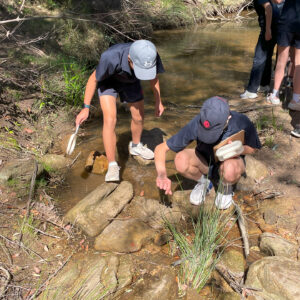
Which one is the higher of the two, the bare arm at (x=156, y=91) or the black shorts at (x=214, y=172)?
the bare arm at (x=156, y=91)

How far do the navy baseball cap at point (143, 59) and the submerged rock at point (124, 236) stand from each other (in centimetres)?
136

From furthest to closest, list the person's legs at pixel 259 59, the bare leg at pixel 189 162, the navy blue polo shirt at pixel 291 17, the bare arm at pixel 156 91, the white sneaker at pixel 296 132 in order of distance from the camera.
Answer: the person's legs at pixel 259 59 < the navy blue polo shirt at pixel 291 17 < the white sneaker at pixel 296 132 < the bare arm at pixel 156 91 < the bare leg at pixel 189 162

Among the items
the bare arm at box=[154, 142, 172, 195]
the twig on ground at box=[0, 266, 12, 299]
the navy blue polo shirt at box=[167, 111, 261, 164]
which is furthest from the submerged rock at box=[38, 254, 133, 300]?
the navy blue polo shirt at box=[167, 111, 261, 164]

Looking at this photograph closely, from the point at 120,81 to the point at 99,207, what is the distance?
1328mm

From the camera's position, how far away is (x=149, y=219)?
2.87 meters

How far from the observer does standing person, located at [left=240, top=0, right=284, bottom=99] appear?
432cm

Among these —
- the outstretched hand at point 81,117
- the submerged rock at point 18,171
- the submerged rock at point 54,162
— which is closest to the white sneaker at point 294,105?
the outstretched hand at point 81,117

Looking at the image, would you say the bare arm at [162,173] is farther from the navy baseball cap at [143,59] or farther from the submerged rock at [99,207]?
the navy baseball cap at [143,59]

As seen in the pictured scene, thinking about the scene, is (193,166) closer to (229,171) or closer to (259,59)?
(229,171)

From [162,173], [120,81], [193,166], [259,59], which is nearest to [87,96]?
[120,81]

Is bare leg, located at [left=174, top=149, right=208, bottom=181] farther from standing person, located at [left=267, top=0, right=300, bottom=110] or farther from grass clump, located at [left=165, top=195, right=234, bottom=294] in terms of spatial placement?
standing person, located at [left=267, top=0, right=300, bottom=110]

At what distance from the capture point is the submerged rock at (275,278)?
2.00 metres

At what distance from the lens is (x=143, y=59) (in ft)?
8.68

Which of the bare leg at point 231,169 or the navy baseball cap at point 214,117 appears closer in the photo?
the navy baseball cap at point 214,117
